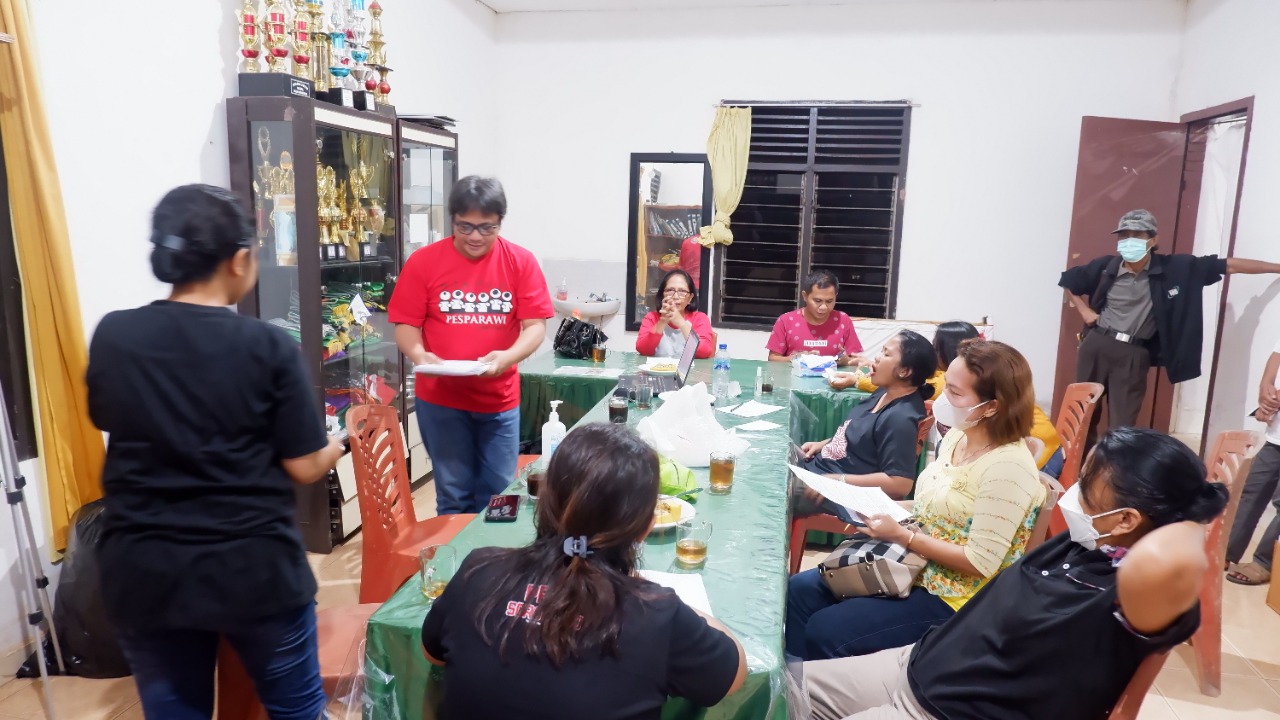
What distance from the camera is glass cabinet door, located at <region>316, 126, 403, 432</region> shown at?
347 cm

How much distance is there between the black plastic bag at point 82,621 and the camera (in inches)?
98.0

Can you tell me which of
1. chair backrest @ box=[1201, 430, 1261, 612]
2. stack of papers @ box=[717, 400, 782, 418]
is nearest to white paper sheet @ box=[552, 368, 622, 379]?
stack of papers @ box=[717, 400, 782, 418]

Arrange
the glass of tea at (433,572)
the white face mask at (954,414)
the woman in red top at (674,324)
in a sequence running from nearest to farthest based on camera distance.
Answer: the glass of tea at (433,572)
the white face mask at (954,414)
the woman in red top at (674,324)

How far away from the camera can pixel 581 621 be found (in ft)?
3.62

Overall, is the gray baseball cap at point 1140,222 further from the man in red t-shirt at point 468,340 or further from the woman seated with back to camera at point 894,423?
the man in red t-shirt at point 468,340

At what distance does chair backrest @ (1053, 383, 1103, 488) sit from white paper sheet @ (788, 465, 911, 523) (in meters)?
1.32

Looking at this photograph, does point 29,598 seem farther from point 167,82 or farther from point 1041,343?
point 1041,343

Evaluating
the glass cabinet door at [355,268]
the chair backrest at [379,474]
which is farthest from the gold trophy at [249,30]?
the chair backrest at [379,474]

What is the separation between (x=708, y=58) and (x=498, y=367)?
12.6ft

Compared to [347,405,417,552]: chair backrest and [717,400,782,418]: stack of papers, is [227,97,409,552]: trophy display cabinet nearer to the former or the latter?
[347,405,417,552]: chair backrest

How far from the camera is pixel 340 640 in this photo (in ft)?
6.23

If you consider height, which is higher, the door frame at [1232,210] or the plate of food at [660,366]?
the door frame at [1232,210]

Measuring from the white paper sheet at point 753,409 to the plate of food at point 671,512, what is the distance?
1.20 m

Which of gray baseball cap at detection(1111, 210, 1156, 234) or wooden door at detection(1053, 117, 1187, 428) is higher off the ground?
wooden door at detection(1053, 117, 1187, 428)
